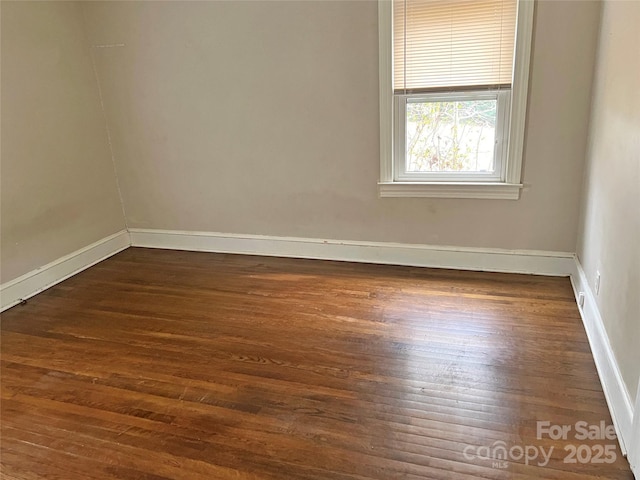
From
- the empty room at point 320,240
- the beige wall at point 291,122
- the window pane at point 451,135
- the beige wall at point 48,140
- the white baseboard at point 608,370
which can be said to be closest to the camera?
the white baseboard at point 608,370

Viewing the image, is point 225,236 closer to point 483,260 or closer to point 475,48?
point 483,260

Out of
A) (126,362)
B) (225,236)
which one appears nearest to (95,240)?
(225,236)

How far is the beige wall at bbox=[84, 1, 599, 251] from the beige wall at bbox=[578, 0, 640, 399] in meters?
0.29

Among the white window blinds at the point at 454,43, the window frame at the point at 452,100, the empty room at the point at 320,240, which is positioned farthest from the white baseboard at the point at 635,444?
the white window blinds at the point at 454,43

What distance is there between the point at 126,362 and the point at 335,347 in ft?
3.71

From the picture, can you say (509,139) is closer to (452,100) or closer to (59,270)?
(452,100)

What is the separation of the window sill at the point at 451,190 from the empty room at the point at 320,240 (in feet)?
0.05

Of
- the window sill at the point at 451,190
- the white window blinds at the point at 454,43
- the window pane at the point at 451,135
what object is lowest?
the window sill at the point at 451,190

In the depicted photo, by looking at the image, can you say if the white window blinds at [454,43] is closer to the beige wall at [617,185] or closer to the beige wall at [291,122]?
the beige wall at [291,122]

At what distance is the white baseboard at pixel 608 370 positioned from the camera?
5.50 ft

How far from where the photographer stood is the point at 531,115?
2875 mm

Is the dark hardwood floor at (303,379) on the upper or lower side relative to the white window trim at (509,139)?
lower

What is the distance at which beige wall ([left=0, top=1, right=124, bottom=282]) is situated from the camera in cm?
312

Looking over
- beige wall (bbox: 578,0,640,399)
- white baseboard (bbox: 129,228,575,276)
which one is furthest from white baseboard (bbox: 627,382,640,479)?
white baseboard (bbox: 129,228,575,276)
